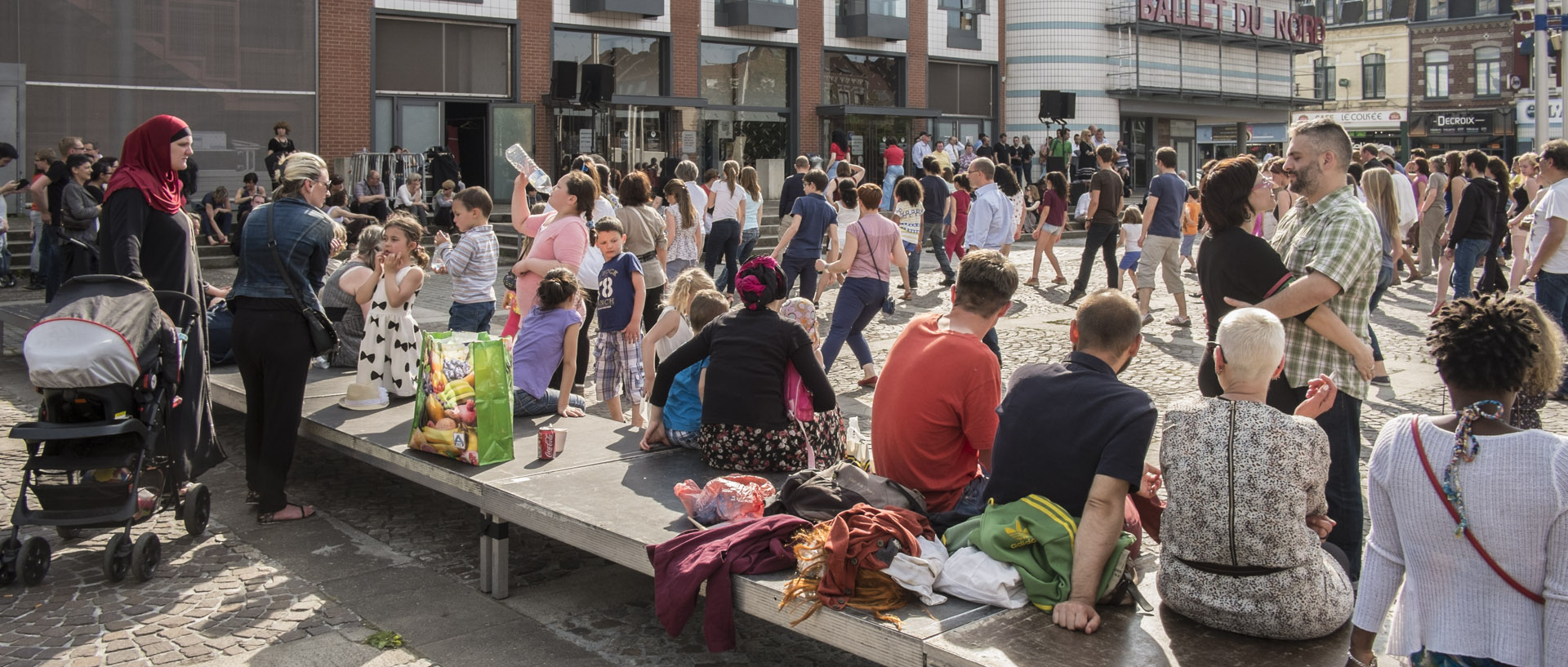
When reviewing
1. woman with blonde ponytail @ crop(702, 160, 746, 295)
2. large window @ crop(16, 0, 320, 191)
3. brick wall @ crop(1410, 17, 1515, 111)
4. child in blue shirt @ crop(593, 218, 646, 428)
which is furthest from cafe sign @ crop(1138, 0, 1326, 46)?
child in blue shirt @ crop(593, 218, 646, 428)

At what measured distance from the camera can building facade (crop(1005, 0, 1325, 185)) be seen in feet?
114

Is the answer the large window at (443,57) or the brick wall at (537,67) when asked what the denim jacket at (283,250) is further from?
the brick wall at (537,67)

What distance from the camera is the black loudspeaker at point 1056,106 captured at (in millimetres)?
31781

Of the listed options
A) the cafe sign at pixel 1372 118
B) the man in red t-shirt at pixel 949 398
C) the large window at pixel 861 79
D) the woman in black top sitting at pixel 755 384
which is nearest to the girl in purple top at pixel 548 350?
the woman in black top sitting at pixel 755 384

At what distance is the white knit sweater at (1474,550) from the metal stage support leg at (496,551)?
340cm

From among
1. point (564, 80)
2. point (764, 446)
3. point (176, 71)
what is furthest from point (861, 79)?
point (764, 446)

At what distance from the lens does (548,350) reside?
275 inches

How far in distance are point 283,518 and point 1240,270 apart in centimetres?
473

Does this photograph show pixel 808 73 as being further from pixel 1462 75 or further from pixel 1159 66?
pixel 1462 75

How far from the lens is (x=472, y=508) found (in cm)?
667

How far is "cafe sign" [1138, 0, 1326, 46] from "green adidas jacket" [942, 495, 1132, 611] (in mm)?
34574

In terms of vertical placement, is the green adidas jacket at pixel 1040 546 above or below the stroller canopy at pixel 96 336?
below

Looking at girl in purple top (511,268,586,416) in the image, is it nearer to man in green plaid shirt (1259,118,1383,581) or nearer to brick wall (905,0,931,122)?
man in green plaid shirt (1259,118,1383,581)

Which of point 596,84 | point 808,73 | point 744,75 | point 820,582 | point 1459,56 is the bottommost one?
point 820,582
